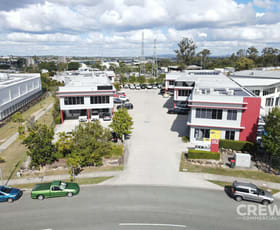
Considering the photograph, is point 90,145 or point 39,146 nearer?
point 90,145

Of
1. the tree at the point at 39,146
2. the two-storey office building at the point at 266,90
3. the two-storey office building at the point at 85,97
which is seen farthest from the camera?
the two-storey office building at the point at 266,90

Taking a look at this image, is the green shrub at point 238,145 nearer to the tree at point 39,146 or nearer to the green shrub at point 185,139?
the green shrub at point 185,139

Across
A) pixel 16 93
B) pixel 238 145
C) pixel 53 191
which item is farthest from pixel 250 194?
pixel 16 93

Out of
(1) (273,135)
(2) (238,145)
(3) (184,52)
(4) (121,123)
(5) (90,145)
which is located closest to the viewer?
(1) (273,135)

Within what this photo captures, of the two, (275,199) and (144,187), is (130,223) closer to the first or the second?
(144,187)

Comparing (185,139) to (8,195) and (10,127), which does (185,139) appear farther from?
(10,127)

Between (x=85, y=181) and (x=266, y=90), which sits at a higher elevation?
(x=266, y=90)

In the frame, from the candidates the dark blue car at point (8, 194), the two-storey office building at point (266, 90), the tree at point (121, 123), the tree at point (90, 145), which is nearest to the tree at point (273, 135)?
the tree at point (121, 123)

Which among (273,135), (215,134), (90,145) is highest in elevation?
(273,135)
